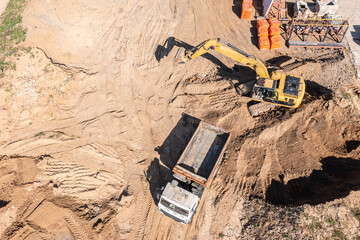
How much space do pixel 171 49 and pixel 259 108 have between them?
7872mm

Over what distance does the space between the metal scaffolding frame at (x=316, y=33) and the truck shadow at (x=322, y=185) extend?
9.12 m

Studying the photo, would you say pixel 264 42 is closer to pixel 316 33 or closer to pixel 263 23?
pixel 263 23

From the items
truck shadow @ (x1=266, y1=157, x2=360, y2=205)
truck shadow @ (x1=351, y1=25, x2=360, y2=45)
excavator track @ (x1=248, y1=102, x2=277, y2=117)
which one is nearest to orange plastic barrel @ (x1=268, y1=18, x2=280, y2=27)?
truck shadow @ (x1=351, y1=25, x2=360, y2=45)

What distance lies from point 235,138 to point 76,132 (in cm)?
971

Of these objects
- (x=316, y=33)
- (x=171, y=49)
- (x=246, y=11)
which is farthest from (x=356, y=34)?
(x=171, y=49)

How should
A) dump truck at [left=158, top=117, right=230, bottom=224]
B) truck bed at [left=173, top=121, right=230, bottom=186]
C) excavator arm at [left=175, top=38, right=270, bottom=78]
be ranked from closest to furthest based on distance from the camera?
dump truck at [left=158, top=117, right=230, bottom=224] → truck bed at [left=173, top=121, right=230, bottom=186] → excavator arm at [left=175, top=38, right=270, bottom=78]

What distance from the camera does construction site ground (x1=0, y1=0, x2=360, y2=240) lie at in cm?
1195

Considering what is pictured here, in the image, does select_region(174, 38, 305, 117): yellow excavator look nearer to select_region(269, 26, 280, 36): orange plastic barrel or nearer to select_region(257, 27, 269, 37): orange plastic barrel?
select_region(257, 27, 269, 37): orange plastic barrel

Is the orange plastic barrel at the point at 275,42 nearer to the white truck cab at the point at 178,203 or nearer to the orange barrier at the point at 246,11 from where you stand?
the orange barrier at the point at 246,11

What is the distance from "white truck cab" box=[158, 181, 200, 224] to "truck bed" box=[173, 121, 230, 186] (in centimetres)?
86

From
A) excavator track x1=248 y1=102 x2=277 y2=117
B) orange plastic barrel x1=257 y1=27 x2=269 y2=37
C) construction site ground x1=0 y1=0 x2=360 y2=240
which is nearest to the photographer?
construction site ground x1=0 y1=0 x2=360 y2=240

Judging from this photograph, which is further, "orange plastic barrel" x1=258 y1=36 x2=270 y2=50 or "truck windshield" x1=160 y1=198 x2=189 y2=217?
"orange plastic barrel" x1=258 y1=36 x2=270 y2=50

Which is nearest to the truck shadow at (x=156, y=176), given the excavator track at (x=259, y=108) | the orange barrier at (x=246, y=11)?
the excavator track at (x=259, y=108)

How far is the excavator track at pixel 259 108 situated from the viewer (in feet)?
49.1
